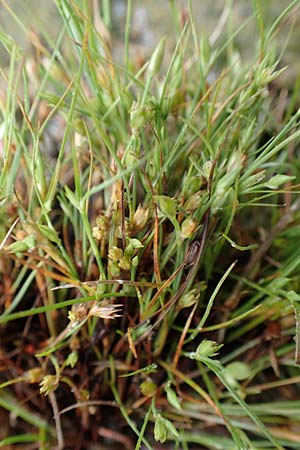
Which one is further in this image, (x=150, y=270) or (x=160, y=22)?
(x=160, y=22)

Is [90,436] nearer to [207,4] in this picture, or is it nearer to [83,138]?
[83,138]

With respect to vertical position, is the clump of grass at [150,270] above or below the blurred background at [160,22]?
below

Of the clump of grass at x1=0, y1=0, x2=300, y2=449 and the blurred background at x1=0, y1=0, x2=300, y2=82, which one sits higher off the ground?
the blurred background at x1=0, y1=0, x2=300, y2=82

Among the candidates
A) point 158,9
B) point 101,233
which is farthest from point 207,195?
point 158,9

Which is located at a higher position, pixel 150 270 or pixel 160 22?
pixel 160 22

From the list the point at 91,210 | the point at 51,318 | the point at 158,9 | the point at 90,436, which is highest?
the point at 158,9

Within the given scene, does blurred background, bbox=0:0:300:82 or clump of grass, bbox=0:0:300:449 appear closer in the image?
clump of grass, bbox=0:0:300:449

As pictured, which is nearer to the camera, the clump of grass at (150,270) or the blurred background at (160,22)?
the clump of grass at (150,270)

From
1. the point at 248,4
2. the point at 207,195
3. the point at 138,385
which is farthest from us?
the point at 248,4
